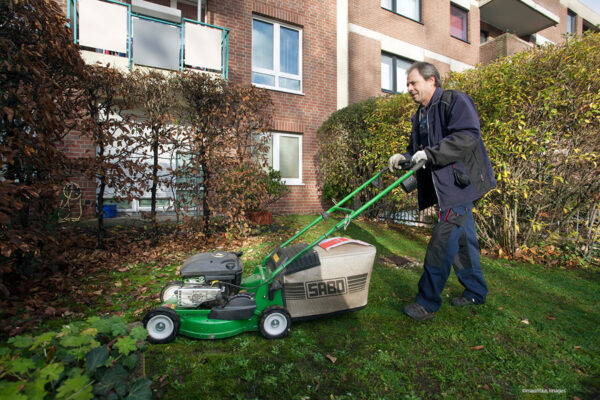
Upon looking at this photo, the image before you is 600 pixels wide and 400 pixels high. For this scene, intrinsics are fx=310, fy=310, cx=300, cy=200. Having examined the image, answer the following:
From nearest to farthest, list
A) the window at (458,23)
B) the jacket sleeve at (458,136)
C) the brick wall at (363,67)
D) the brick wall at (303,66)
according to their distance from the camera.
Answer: the jacket sleeve at (458,136) → the brick wall at (303,66) → the brick wall at (363,67) → the window at (458,23)

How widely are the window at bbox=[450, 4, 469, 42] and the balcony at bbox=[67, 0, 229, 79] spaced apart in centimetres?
1183

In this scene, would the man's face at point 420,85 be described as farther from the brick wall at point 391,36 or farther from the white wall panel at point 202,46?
the brick wall at point 391,36

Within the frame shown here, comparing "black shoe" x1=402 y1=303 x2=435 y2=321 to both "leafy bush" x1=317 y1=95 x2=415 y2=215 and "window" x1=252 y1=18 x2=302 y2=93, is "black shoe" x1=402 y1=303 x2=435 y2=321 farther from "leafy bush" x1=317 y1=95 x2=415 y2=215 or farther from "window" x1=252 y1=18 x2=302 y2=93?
"window" x1=252 y1=18 x2=302 y2=93

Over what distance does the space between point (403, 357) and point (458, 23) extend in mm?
17413

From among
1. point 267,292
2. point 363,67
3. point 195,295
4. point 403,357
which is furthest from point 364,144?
point 195,295

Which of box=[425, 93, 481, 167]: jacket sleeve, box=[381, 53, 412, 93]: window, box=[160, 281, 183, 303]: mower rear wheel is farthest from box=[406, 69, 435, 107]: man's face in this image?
box=[381, 53, 412, 93]: window

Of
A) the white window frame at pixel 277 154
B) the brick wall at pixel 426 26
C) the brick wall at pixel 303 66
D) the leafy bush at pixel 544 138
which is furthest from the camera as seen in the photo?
the brick wall at pixel 426 26

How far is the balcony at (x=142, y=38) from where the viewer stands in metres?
7.02

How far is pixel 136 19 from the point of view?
25.4 feet

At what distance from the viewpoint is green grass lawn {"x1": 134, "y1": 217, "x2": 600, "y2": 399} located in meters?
1.83

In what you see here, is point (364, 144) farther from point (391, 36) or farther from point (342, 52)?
point (391, 36)

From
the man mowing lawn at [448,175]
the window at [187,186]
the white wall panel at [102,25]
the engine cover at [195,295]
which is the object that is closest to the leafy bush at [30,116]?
the engine cover at [195,295]

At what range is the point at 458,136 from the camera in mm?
2553

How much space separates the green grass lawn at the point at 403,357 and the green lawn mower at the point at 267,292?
0.14 metres
